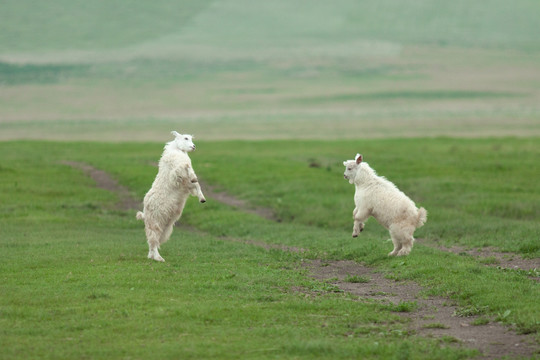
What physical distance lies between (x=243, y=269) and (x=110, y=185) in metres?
23.7

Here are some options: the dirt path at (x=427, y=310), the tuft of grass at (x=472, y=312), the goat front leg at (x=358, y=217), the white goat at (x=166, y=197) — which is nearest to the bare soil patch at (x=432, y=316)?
the dirt path at (x=427, y=310)

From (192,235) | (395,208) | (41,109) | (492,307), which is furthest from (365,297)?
(41,109)

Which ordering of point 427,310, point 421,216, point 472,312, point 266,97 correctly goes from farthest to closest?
point 266,97
point 421,216
point 427,310
point 472,312

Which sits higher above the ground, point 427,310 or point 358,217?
point 358,217

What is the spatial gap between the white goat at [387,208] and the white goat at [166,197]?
13.2ft

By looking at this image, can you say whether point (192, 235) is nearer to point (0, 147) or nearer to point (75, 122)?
point (0, 147)

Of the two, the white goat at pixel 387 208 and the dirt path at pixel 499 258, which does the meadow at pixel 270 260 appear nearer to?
the dirt path at pixel 499 258

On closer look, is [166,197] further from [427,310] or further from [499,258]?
[499,258]

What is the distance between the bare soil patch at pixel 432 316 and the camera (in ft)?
38.5

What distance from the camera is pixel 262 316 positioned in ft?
43.6

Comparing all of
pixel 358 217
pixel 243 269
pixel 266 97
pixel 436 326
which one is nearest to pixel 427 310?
pixel 436 326

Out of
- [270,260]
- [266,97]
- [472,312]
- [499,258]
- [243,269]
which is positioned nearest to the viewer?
[472,312]

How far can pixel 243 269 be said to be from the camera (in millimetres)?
17703

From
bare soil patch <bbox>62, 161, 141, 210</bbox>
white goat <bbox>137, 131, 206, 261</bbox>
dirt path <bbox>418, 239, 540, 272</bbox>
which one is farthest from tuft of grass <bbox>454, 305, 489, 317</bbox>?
bare soil patch <bbox>62, 161, 141, 210</bbox>
